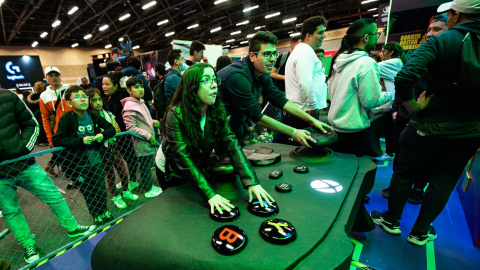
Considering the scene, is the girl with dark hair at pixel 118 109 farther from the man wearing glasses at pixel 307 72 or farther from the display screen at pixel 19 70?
the display screen at pixel 19 70

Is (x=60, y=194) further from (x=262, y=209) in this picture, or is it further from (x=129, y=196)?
(x=262, y=209)

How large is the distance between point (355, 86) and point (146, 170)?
2773 mm

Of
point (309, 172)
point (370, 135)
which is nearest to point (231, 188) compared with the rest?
point (309, 172)

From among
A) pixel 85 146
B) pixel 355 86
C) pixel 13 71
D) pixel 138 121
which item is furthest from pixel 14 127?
pixel 13 71

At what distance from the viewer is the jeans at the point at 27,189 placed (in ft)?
5.93

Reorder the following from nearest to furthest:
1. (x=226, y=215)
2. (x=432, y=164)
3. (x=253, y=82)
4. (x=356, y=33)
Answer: (x=226, y=215) → (x=432, y=164) → (x=253, y=82) → (x=356, y=33)

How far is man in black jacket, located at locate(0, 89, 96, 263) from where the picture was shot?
172 cm

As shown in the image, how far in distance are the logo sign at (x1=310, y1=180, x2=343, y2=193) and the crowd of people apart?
0.95ft

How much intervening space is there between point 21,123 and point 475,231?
4174mm

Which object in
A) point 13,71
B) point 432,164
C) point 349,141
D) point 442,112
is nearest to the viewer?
point 442,112

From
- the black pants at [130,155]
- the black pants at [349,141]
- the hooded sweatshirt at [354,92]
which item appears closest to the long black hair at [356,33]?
the hooded sweatshirt at [354,92]

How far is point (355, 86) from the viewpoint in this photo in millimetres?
1924

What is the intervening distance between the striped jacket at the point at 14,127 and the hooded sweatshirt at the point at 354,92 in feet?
9.10

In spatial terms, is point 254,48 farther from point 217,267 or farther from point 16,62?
point 16,62
